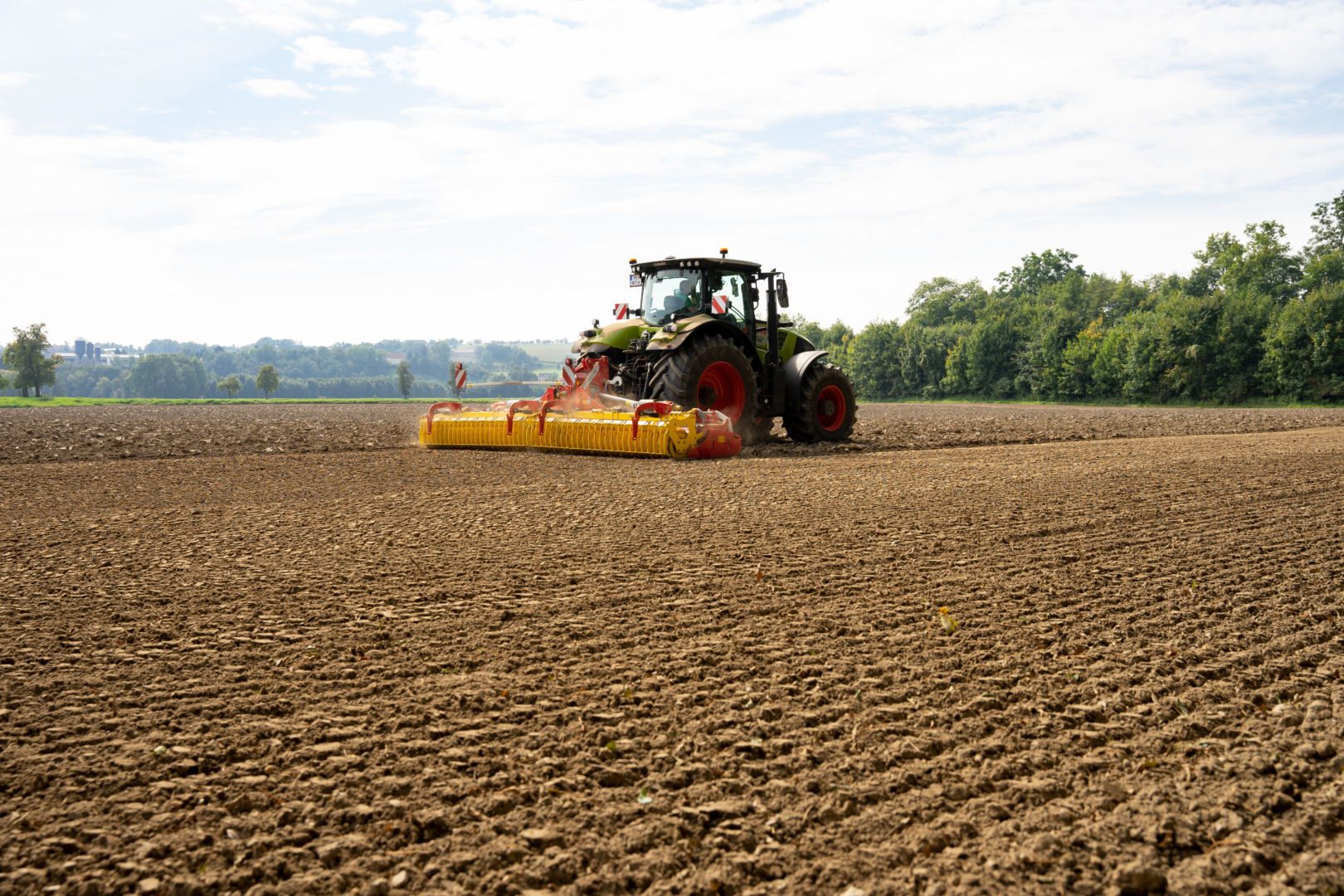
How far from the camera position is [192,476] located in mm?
10938

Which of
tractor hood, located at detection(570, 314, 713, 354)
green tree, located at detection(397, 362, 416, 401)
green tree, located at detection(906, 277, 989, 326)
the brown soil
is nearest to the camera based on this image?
tractor hood, located at detection(570, 314, 713, 354)

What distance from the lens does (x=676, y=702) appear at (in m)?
3.72

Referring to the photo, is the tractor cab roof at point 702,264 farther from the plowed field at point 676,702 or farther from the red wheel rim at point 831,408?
the plowed field at point 676,702

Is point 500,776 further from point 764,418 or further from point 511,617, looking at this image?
point 764,418

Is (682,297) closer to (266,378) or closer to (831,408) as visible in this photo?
(831,408)

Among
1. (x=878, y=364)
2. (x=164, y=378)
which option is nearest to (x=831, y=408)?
(x=878, y=364)

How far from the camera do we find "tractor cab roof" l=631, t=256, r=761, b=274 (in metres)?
13.2

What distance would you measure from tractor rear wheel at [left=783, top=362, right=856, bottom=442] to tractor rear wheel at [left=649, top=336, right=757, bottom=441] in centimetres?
86

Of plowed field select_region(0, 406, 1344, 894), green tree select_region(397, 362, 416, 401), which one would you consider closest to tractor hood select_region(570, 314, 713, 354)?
plowed field select_region(0, 406, 1344, 894)

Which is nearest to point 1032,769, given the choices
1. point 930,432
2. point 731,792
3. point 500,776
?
point 731,792

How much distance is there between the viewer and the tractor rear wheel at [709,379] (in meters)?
12.5

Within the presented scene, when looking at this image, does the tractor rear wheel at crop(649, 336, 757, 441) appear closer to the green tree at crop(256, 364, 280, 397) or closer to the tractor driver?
the tractor driver

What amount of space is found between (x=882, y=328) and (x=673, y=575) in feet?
192

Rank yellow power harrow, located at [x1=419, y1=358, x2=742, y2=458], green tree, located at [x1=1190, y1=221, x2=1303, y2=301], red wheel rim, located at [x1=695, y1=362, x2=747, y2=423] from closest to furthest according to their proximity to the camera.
A: 1. yellow power harrow, located at [x1=419, y1=358, x2=742, y2=458]
2. red wheel rim, located at [x1=695, y1=362, x2=747, y2=423]
3. green tree, located at [x1=1190, y1=221, x2=1303, y2=301]
